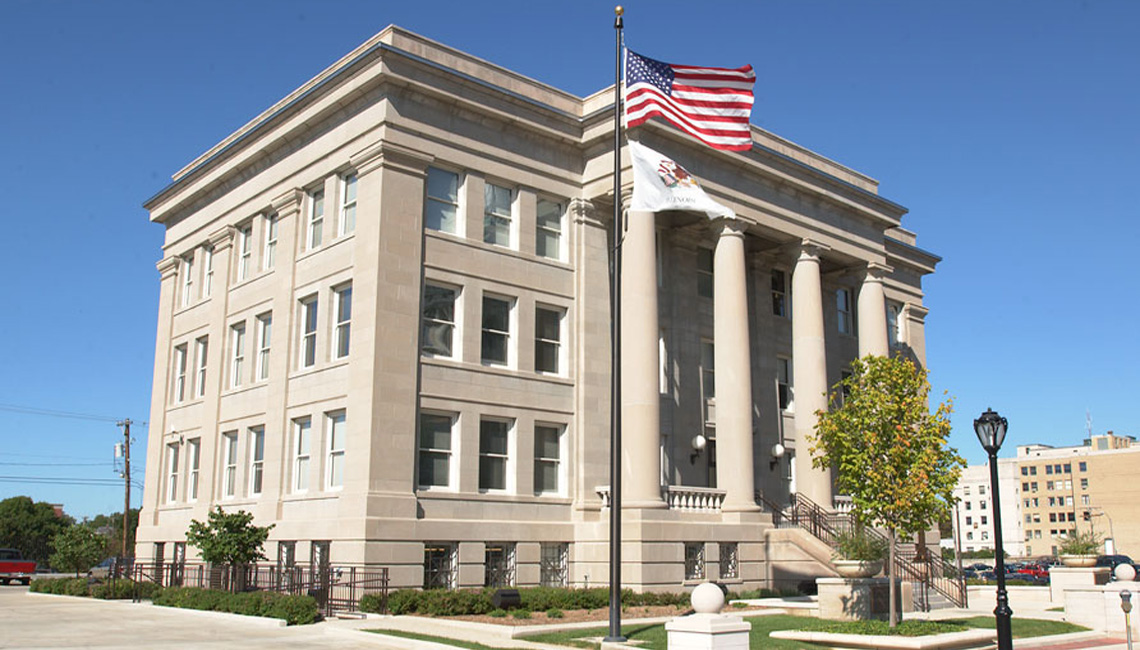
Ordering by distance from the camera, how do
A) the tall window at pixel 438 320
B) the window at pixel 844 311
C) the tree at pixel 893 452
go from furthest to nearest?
the window at pixel 844 311 < the tall window at pixel 438 320 < the tree at pixel 893 452

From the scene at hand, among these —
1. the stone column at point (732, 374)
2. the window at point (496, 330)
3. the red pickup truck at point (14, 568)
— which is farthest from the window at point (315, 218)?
the red pickup truck at point (14, 568)

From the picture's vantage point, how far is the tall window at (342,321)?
29859 mm

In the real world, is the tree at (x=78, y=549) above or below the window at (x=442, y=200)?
below

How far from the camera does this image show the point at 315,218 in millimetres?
32438

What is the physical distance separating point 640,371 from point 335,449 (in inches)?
349

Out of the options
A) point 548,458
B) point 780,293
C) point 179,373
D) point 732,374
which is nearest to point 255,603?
point 548,458

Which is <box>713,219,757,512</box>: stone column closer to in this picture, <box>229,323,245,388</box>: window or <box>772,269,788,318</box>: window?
<box>772,269,788,318</box>: window

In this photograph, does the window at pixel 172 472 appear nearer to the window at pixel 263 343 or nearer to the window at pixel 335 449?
the window at pixel 263 343

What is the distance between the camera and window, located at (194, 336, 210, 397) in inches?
1499

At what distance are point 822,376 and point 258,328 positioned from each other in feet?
61.5

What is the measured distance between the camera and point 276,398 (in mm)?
31922

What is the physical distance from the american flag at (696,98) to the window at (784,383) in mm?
15292

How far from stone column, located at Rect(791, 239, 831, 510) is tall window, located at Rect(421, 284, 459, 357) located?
12532 mm

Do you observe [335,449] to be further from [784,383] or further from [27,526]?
[27,526]
